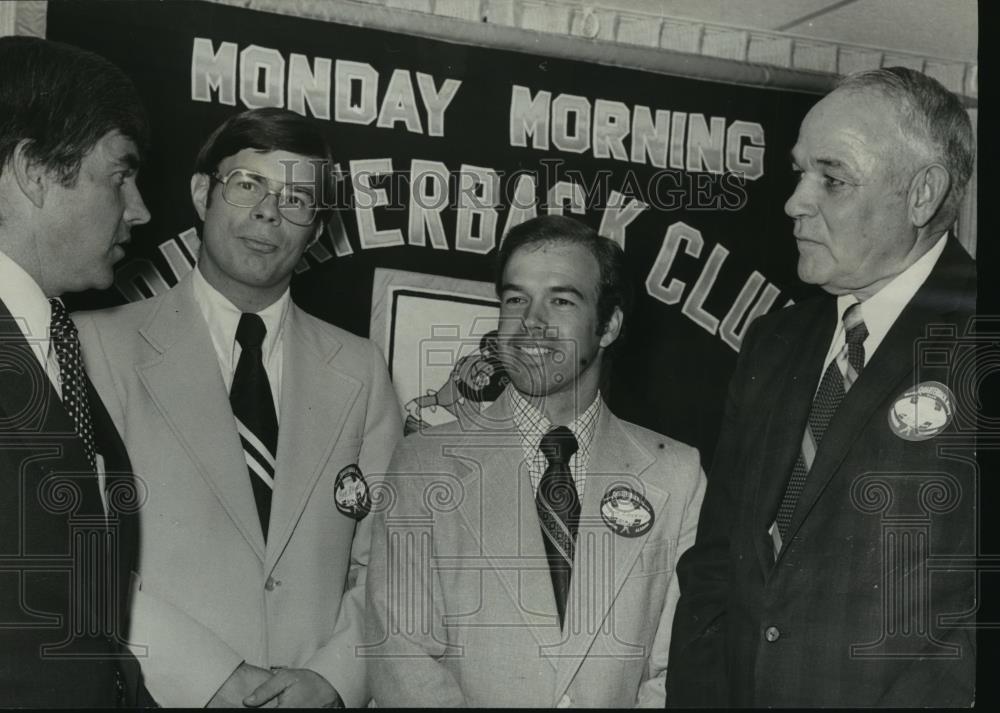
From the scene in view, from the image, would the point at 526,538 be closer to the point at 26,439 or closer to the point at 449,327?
the point at 449,327

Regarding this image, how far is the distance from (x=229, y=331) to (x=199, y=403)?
17 centimetres

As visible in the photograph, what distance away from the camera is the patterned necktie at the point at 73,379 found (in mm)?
2531

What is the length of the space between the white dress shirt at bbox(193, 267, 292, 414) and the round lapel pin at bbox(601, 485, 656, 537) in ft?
2.53

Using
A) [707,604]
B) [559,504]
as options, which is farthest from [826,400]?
[559,504]

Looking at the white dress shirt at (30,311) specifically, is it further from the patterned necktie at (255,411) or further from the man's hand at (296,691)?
the man's hand at (296,691)

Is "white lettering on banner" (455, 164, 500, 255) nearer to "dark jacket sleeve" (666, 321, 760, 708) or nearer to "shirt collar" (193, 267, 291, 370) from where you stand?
"shirt collar" (193, 267, 291, 370)

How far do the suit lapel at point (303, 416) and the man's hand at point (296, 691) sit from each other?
9.9 inches

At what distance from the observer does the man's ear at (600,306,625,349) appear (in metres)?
2.83

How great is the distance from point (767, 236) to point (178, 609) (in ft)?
5.31

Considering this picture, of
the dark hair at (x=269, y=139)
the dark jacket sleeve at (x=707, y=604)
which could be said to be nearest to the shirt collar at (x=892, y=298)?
the dark jacket sleeve at (x=707, y=604)

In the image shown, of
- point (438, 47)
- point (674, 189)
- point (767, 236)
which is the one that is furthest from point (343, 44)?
point (767, 236)

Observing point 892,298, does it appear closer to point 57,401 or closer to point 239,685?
point 239,685

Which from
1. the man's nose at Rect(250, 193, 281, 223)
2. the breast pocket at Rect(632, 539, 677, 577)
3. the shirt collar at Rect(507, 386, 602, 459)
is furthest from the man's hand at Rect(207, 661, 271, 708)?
the man's nose at Rect(250, 193, 281, 223)

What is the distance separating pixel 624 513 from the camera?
9.13 feet
